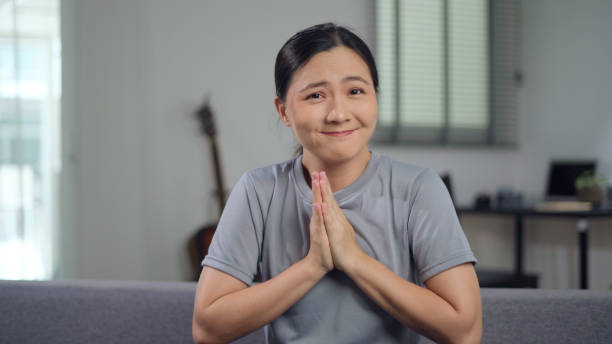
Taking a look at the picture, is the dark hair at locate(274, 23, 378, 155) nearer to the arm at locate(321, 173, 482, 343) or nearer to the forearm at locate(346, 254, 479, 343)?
the arm at locate(321, 173, 482, 343)

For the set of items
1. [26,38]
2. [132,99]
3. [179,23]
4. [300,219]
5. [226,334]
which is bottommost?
[226,334]

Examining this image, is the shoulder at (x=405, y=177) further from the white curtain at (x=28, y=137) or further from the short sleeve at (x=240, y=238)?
the white curtain at (x=28, y=137)

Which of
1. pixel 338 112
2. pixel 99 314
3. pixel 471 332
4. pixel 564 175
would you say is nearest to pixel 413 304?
pixel 471 332

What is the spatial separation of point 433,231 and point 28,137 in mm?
2489

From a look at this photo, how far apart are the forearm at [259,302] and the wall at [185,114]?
2281 millimetres

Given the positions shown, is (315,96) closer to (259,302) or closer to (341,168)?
(341,168)

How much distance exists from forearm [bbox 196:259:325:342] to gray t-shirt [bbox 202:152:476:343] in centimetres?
6

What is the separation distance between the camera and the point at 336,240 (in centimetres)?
88

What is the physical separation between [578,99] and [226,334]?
127 inches

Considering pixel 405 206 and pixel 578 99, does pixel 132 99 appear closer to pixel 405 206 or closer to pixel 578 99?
pixel 405 206

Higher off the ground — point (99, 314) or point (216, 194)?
point (216, 194)

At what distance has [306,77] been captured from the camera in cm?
95

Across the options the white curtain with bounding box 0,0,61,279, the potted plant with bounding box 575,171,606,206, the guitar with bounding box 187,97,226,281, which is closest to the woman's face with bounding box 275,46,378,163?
the guitar with bounding box 187,97,226,281

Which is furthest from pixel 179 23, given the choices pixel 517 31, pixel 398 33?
pixel 517 31
